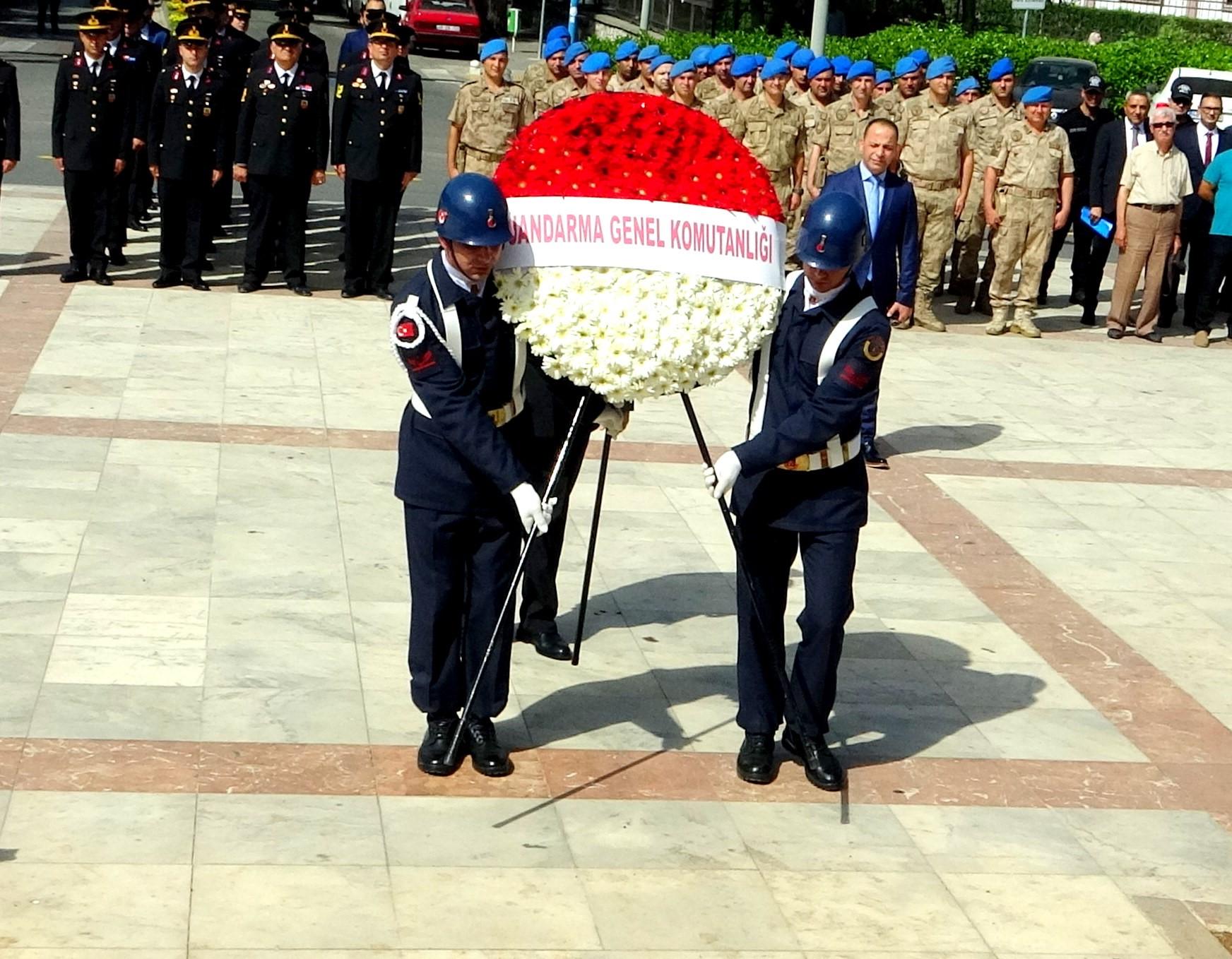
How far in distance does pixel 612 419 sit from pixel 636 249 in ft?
2.08

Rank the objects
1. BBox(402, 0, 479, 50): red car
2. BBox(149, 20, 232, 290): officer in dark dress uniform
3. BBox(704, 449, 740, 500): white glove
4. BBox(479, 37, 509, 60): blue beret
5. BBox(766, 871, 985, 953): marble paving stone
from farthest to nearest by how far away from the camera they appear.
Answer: BBox(402, 0, 479, 50): red car
BBox(479, 37, 509, 60): blue beret
BBox(149, 20, 232, 290): officer in dark dress uniform
BBox(704, 449, 740, 500): white glove
BBox(766, 871, 985, 953): marble paving stone

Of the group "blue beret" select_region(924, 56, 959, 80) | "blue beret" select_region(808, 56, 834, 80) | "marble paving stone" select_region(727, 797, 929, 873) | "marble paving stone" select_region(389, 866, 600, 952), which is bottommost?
"marble paving stone" select_region(727, 797, 929, 873)

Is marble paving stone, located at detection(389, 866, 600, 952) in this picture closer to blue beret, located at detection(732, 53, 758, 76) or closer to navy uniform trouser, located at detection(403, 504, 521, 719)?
navy uniform trouser, located at detection(403, 504, 521, 719)

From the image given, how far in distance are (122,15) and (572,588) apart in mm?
8169

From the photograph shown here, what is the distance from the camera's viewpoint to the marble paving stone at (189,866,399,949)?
4.63 m

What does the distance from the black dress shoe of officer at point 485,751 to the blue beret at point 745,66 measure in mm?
11673

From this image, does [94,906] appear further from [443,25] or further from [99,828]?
[443,25]

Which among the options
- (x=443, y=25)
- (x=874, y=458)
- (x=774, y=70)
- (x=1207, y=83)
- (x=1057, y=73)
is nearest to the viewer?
(x=874, y=458)

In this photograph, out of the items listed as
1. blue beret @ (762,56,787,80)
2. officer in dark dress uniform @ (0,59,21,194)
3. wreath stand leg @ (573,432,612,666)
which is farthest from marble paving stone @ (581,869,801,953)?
blue beret @ (762,56,787,80)

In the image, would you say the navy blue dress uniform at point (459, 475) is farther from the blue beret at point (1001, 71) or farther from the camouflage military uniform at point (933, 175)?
the blue beret at point (1001, 71)

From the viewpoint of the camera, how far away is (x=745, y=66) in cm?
1672

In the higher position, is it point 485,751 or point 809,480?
point 809,480

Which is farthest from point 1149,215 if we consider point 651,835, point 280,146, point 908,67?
point 651,835

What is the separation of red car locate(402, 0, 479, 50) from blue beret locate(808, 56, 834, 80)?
23684 millimetres
